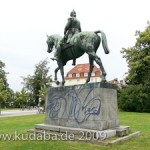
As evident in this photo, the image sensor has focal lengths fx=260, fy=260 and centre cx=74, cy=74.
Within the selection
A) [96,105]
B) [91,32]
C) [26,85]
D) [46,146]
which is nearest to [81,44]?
[91,32]

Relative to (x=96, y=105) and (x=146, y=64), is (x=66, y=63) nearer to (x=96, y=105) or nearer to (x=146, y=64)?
(x=96, y=105)

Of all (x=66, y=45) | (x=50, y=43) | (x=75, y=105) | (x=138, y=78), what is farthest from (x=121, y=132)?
(x=138, y=78)

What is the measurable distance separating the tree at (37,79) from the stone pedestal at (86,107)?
171 ft

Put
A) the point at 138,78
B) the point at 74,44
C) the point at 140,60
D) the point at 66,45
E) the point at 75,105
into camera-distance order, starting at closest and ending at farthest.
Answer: the point at 75,105, the point at 74,44, the point at 66,45, the point at 140,60, the point at 138,78

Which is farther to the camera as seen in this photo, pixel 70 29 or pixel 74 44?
pixel 70 29

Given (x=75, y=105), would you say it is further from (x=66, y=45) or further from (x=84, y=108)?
(x=66, y=45)

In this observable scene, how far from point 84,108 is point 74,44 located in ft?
8.85

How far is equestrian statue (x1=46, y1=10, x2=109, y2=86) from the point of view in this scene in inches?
392

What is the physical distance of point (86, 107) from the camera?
31.4 feet

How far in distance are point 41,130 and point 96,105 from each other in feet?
9.41

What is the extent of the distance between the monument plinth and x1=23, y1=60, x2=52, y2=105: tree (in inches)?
2054

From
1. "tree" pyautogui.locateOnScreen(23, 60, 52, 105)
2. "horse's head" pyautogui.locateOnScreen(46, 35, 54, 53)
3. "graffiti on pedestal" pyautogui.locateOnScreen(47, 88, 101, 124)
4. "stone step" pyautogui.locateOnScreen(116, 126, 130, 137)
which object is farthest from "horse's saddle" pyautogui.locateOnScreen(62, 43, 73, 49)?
"tree" pyautogui.locateOnScreen(23, 60, 52, 105)

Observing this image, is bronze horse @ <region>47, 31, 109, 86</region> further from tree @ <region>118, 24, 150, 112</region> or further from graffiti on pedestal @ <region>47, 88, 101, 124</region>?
tree @ <region>118, 24, 150, 112</region>

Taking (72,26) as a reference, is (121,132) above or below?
below
